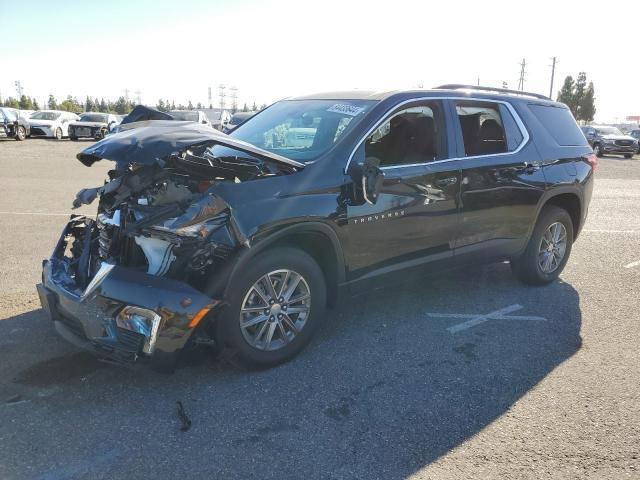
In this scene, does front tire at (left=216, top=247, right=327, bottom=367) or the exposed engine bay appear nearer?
the exposed engine bay

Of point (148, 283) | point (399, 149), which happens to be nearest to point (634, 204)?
point (399, 149)

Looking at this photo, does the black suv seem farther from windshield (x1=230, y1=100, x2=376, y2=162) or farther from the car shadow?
the car shadow

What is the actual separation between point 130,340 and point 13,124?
28070 millimetres

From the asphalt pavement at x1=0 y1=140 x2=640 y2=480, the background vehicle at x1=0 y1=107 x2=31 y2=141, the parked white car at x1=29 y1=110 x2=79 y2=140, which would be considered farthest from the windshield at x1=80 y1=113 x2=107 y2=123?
the asphalt pavement at x1=0 y1=140 x2=640 y2=480

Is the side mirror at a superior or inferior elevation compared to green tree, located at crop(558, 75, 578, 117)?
inferior

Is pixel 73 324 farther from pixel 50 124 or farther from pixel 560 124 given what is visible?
pixel 50 124

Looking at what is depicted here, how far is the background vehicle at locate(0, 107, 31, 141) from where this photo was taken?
26.2m

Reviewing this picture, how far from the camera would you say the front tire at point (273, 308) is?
3459mm

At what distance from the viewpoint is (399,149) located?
4.54m

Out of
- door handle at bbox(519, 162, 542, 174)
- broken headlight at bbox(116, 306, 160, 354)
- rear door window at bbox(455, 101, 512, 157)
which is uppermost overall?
rear door window at bbox(455, 101, 512, 157)

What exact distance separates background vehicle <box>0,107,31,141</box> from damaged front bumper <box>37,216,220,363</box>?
89.1 feet

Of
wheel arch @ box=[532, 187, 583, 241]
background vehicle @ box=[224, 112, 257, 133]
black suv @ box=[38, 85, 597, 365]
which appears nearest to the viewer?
black suv @ box=[38, 85, 597, 365]

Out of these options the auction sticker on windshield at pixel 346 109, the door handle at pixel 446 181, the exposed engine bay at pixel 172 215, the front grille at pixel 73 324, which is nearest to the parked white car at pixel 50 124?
the exposed engine bay at pixel 172 215

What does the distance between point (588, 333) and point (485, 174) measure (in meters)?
1.60
